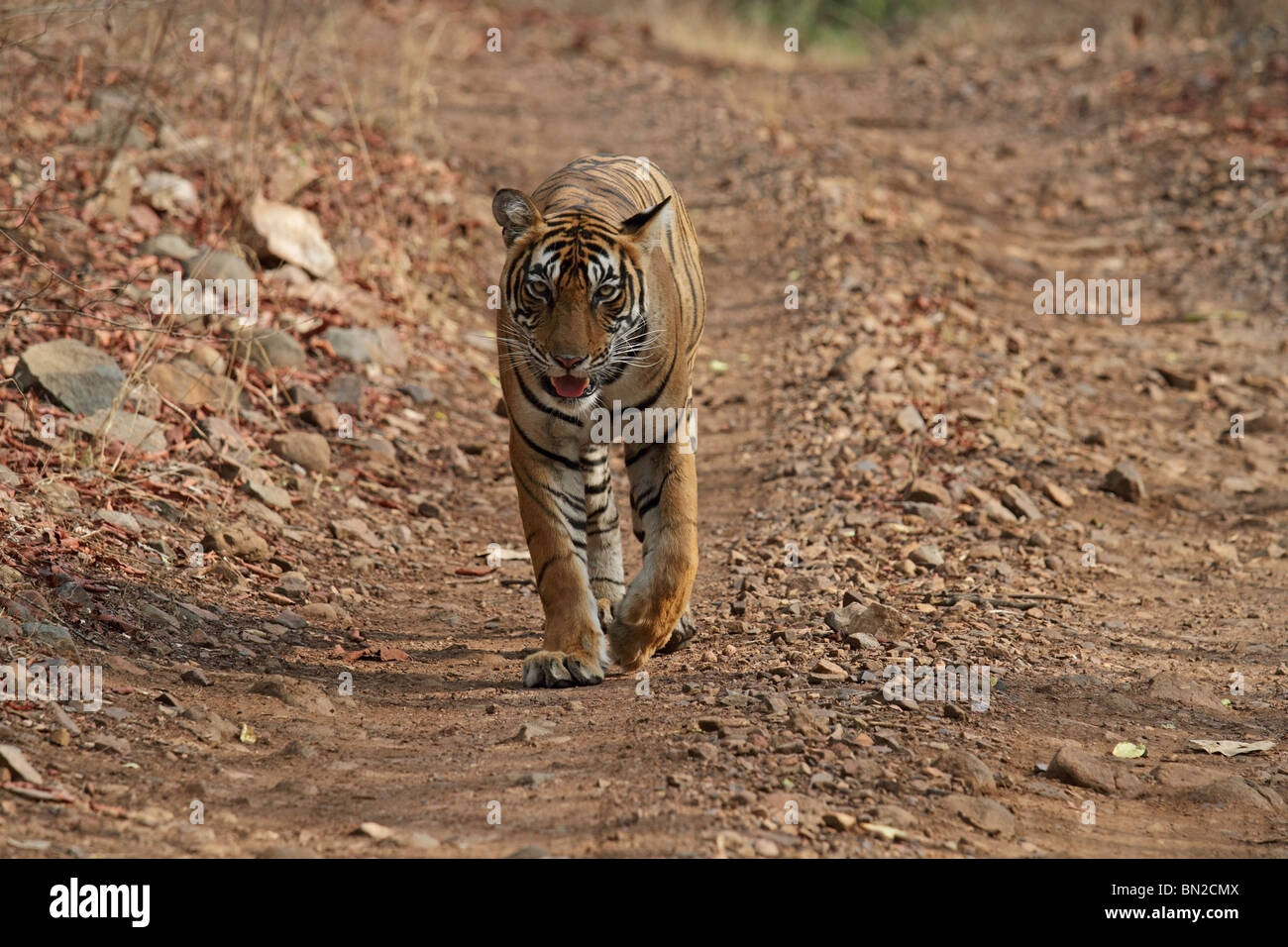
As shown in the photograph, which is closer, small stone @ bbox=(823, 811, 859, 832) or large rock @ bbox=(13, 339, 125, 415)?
small stone @ bbox=(823, 811, 859, 832)

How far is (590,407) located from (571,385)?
0.17m

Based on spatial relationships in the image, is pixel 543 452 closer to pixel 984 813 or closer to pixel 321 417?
pixel 984 813

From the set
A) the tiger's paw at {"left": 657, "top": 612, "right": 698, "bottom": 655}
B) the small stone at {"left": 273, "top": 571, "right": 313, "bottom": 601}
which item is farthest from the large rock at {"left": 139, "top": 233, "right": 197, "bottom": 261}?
the tiger's paw at {"left": 657, "top": 612, "right": 698, "bottom": 655}

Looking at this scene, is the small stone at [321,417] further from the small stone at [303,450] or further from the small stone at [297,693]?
the small stone at [297,693]

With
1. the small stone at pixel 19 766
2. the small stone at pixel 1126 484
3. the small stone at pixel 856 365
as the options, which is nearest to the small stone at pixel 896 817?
the small stone at pixel 19 766

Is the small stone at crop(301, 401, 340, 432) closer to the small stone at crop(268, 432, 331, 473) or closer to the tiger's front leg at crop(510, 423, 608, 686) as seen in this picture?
the small stone at crop(268, 432, 331, 473)

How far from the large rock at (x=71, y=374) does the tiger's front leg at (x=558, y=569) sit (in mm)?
2434

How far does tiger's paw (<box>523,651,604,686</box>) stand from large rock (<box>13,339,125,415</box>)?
275cm

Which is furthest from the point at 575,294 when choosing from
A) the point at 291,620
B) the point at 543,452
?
the point at 291,620

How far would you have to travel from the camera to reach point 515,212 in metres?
5.21

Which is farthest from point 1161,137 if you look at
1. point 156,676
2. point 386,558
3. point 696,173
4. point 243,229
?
point 156,676

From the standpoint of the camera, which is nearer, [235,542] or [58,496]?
[58,496]

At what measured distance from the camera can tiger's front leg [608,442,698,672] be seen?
519 centimetres

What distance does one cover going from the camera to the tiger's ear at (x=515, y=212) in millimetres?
5191
